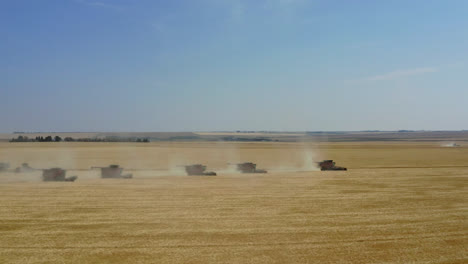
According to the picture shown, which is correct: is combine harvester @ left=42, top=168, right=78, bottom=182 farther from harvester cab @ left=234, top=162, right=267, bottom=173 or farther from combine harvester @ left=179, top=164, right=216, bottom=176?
harvester cab @ left=234, top=162, right=267, bottom=173

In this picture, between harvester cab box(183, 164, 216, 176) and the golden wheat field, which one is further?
harvester cab box(183, 164, 216, 176)

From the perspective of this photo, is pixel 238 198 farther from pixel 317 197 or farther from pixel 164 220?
pixel 164 220

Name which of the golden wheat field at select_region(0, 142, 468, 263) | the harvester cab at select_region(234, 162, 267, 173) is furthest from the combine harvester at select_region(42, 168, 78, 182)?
the harvester cab at select_region(234, 162, 267, 173)

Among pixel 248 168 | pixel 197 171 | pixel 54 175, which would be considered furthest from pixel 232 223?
pixel 248 168

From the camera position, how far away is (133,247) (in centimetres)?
1253

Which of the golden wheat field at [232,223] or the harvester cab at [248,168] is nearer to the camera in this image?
the golden wheat field at [232,223]

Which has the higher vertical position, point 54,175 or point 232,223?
point 54,175

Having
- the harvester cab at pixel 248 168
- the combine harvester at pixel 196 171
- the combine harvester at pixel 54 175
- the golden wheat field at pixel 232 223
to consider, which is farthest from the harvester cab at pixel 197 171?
the combine harvester at pixel 54 175

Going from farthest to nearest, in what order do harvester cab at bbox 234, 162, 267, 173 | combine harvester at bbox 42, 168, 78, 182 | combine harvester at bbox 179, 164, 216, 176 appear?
harvester cab at bbox 234, 162, 267, 173
combine harvester at bbox 179, 164, 216, 176
combine harvester at bbox 42, 168, 78, 182

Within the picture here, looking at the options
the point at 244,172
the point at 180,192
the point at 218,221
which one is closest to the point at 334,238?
the point at 218,221

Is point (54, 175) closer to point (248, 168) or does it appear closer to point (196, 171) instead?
point (196, 171)

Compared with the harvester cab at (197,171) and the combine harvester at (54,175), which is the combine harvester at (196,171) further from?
the combine harvester at (54,175)

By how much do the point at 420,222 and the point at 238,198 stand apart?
8959 millimetres

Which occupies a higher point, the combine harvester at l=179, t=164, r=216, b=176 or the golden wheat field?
the combine harvester at l=179, t=164, r=216, b=176
